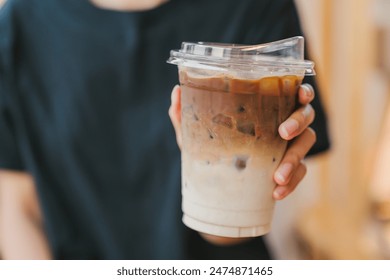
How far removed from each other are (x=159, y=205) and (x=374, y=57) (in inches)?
17.1

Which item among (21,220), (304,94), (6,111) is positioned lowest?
(21,220)

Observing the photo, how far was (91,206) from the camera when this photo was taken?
69 cm

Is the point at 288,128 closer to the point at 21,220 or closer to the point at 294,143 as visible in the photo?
the point at 294,143

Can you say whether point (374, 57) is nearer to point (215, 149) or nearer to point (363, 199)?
point (363, 199)

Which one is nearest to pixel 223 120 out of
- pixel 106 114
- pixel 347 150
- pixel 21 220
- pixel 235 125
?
pixel 235 125

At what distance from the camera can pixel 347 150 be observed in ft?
3.14

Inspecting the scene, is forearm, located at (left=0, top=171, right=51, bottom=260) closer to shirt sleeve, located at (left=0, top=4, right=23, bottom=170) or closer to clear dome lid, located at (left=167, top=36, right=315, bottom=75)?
shirt sleeve, located at (left=0, top=4, right=23, bottom=170)

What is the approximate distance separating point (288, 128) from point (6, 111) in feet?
1.44

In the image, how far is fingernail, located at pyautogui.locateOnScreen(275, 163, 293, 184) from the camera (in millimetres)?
384

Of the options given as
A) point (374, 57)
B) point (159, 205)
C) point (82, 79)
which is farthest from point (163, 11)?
point (374, 57)

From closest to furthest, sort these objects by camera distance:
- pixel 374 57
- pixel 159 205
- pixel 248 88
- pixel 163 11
→ pixel 248 88 < pixel 163 11 < pixel 159 205 < pixel 374 57

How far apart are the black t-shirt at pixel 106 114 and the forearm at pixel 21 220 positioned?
1.0 inches

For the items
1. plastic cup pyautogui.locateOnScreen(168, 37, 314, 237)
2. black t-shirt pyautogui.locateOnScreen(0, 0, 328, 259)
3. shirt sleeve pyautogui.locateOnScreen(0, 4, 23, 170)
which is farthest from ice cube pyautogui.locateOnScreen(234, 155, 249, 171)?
shirt sleeve pyautogui.locateOnScreen(0, 4, 23, 170)

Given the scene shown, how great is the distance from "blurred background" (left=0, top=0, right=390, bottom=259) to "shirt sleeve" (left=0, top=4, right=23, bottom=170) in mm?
399
